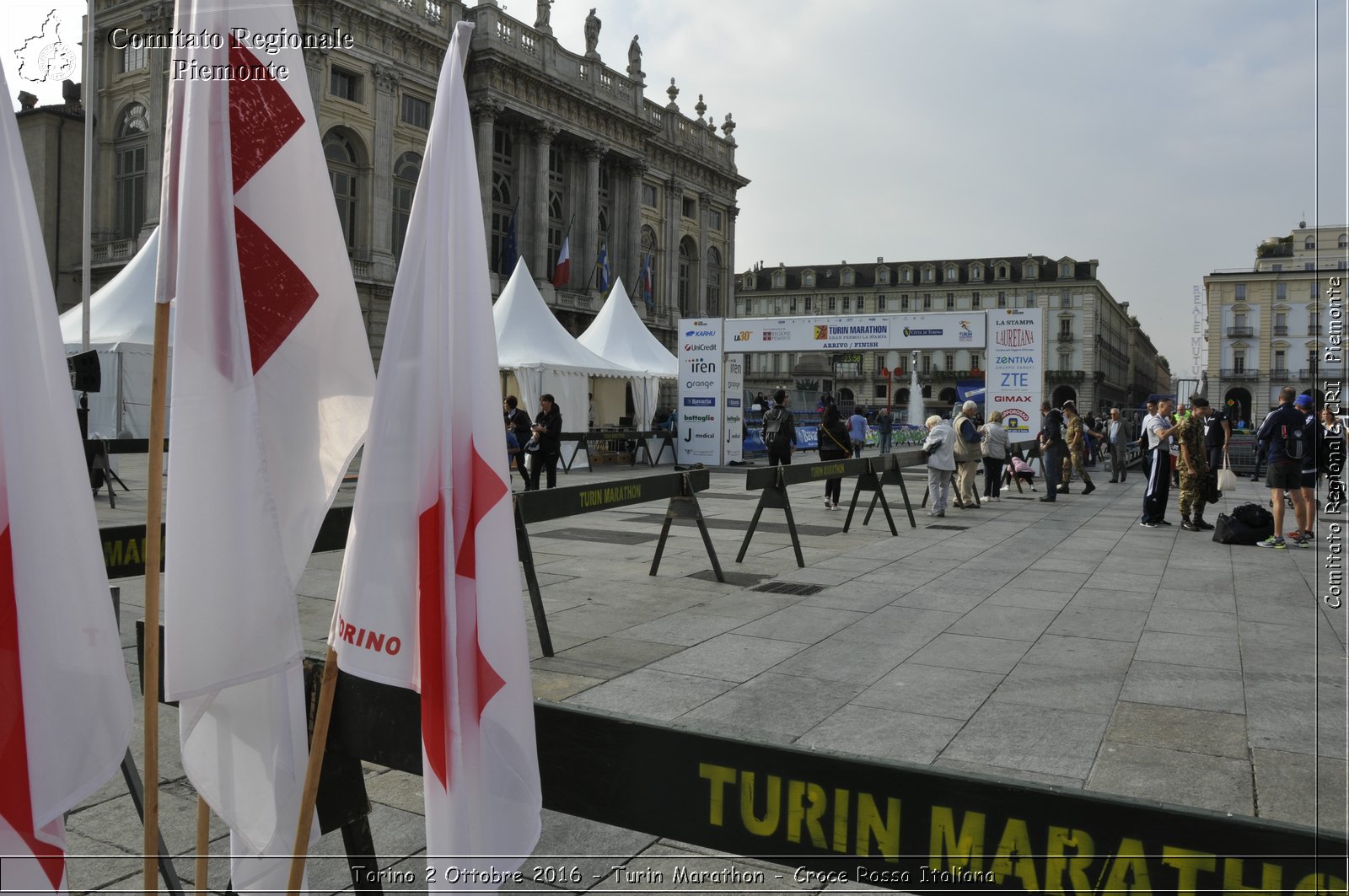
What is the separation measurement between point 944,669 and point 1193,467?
357 inches

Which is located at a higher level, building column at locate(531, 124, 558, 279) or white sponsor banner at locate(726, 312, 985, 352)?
building column at locate(531, 124, 558, 279)

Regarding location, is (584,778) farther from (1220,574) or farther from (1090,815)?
(1220,574)

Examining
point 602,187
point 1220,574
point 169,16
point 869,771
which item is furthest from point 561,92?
point 869,771

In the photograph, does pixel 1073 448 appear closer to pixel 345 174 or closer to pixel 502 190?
pixel 345 174

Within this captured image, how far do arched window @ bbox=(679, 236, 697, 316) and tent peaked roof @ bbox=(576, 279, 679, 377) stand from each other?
1068 inches

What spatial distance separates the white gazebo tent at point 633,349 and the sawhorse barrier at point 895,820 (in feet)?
80.9

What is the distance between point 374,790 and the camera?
4.01m

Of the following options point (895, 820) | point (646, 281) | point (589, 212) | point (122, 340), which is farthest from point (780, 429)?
point (646, 281)

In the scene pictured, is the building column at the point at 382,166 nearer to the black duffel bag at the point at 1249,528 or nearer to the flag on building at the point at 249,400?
the black duffel bag at the point at 1249,528

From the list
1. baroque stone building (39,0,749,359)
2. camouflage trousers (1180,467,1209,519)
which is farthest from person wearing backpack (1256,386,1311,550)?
baroque stone building (39,0,749,359)

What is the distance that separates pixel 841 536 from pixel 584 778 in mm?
10318

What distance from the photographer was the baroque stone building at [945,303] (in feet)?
321

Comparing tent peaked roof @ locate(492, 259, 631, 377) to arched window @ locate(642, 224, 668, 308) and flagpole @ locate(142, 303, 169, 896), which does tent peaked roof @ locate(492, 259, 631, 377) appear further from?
arched window @ locate(642, 224, 668, 308)

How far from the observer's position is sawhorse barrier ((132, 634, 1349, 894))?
145 cm
